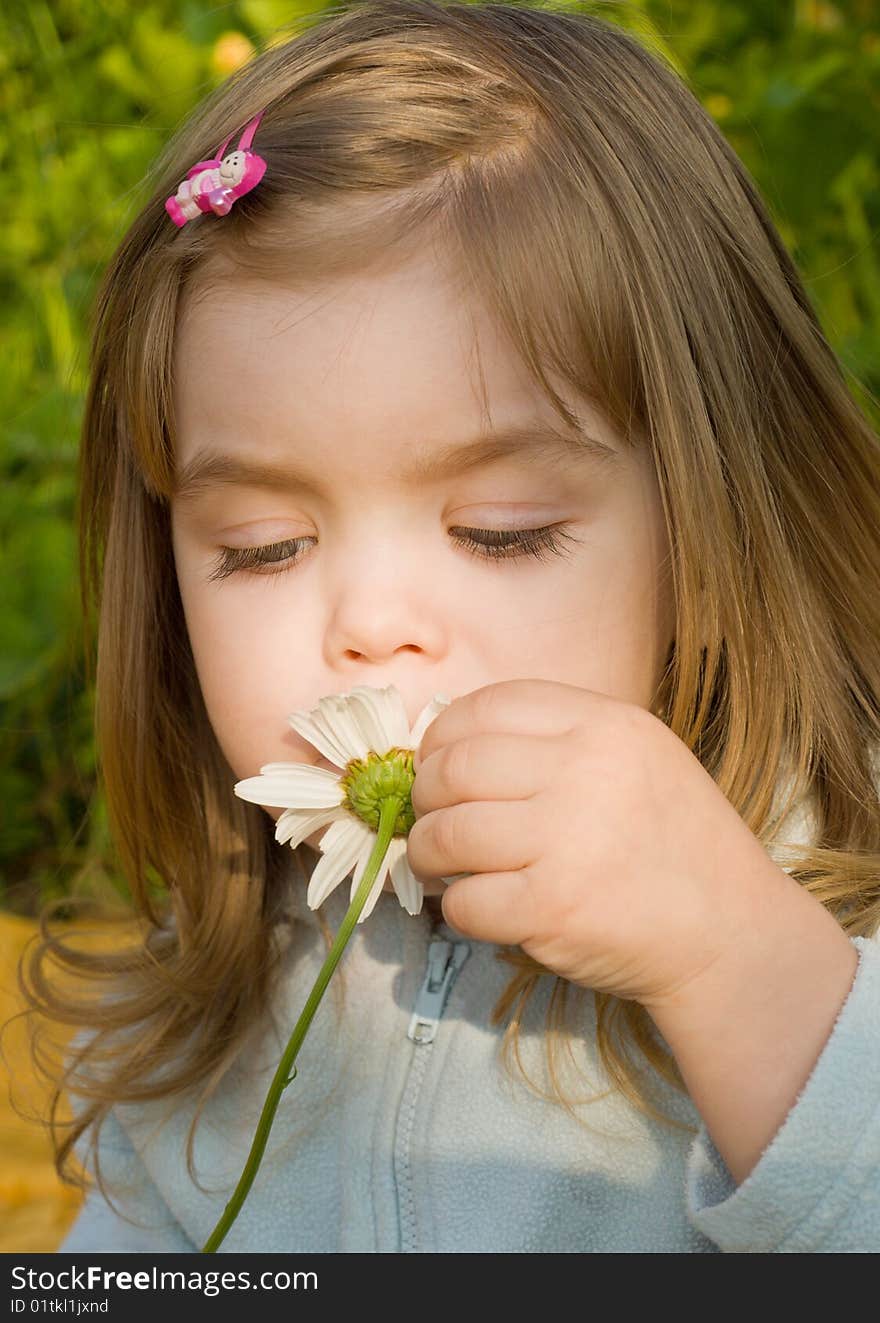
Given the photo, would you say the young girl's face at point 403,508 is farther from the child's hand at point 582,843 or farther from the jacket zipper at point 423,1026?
the jacket zipper at point 423,1026

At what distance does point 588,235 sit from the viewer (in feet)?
3.86

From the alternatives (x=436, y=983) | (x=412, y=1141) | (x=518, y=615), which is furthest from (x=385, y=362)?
(x=412, y=1141)

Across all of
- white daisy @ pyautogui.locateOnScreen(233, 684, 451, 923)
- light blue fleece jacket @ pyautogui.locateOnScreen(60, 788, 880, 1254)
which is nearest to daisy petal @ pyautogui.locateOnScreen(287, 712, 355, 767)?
white daisy @ pyautogui.locateOnScreen(233, 684, 451, 923)

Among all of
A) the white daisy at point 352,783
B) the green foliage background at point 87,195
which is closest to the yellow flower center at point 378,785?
the white daisy at point 352,783

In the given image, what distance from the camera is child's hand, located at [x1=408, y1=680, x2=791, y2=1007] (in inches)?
38.6

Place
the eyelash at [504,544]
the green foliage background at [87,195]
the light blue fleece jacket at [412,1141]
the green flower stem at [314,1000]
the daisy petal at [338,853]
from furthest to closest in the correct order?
1. the green foliage background at [87,195]
2. the light blue fleece jacket at [412,1141]
3. the eyelash at [504,544]
4. the daisy petal at [338,853]
5. the green flower stem at [314,1000]

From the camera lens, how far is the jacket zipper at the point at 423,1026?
4.53ft

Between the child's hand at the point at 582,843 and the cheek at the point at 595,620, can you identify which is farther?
the cheek at the point at 595,620

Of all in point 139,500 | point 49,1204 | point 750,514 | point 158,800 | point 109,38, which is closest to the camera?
point 750,514

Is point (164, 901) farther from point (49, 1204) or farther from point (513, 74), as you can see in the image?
point (513, 74)

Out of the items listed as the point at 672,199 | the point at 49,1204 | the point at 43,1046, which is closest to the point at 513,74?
the point at 672,199

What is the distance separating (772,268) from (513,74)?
0.90 ft

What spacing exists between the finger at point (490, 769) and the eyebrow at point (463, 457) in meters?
0.22

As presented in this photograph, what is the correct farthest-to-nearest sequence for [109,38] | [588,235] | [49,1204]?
[109,38]
[49,1204]
[588,235]
